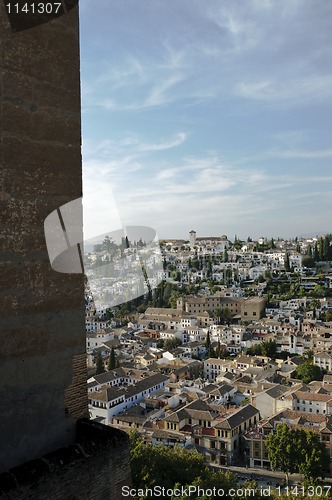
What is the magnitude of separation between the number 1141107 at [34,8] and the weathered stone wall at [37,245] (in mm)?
26

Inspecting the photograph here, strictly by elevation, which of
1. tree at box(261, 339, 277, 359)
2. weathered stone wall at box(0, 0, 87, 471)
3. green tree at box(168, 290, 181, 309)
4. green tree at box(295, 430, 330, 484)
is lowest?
green tree at box(295, 430, 330, 484)

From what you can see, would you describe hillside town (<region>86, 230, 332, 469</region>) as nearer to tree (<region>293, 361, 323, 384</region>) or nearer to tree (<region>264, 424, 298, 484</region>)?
tree (<region>293, 361, 323, 384</region>)

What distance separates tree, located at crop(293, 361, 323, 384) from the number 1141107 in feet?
53.5

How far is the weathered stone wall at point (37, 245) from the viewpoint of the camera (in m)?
1.12

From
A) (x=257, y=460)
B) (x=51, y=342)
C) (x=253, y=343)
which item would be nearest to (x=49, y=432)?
(x=51, y=342)

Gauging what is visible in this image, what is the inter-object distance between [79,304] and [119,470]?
1.48 feet

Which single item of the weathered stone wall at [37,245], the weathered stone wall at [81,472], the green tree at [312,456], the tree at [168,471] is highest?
the weathered stone wall at [37,245]

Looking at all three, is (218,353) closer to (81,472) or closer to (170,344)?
(170,344)

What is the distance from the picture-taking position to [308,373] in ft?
53.6

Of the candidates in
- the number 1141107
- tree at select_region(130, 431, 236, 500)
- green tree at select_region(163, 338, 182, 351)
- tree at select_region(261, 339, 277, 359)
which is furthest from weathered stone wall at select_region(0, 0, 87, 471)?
green tree at select_region(163, 338, 182, 351)

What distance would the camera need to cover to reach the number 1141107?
1.17 metres

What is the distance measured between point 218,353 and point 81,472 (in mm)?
19670

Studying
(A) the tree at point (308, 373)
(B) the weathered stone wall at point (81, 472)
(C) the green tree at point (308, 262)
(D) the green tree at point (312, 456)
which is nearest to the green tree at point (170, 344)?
(A) the tree at point (308, 373)

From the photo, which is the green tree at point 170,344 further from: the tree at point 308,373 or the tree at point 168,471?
the tree at point 168,471
